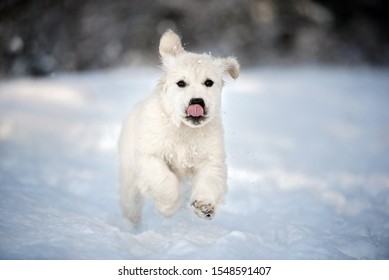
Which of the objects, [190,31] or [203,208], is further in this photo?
[190,31]

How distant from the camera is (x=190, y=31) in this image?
24.1 meters

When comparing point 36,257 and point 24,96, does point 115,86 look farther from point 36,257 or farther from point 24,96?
point 36,257

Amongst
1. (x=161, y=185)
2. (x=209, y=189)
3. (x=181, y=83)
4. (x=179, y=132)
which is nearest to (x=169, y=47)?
(x=181, y=83)

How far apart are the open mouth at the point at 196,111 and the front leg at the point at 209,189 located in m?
0.48

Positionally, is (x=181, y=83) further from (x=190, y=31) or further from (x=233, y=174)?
(x=190, y=31)

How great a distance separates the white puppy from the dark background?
619 inches

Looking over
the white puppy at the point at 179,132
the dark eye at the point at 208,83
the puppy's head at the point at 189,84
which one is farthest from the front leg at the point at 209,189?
the dark eye at the point at 208,83

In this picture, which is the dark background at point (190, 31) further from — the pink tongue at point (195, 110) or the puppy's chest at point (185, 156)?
the pink tongue at point (195, 110)

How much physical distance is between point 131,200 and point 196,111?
138cm

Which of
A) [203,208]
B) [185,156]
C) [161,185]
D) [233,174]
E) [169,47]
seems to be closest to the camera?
[203,208]

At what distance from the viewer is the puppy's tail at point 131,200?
5.56 metres

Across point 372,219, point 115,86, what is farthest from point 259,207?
point 115,86

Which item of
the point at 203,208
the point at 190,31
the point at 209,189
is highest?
the point at 190,31

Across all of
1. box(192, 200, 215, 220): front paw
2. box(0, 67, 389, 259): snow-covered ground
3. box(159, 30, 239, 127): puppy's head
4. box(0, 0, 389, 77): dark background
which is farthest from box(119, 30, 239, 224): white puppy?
box(0, 0, 389, 77): dark background
